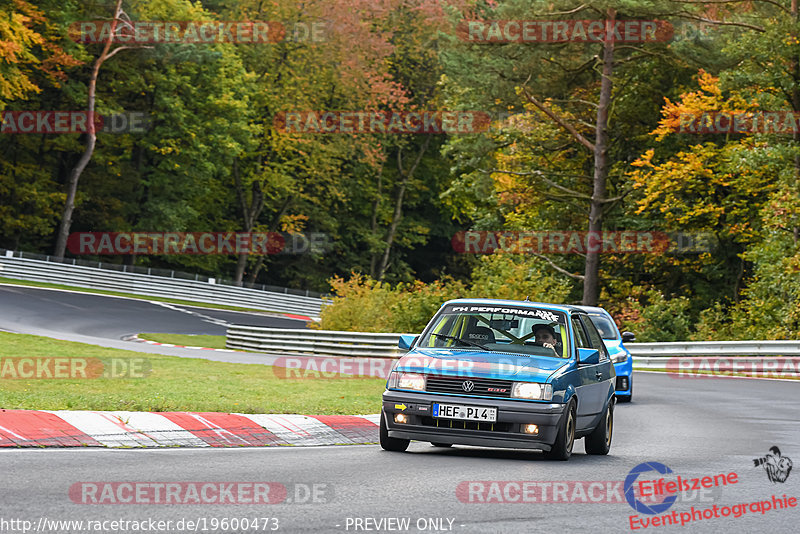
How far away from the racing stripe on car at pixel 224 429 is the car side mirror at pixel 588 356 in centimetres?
322

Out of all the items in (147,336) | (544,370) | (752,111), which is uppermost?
(752,111)

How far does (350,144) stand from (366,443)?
5964 cm

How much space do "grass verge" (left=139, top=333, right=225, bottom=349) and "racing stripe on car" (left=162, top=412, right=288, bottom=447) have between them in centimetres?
2177

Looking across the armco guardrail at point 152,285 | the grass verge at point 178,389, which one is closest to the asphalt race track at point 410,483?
the grass verge at point 178,389

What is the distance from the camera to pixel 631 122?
46188 mm

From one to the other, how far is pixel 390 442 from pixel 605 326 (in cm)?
1084

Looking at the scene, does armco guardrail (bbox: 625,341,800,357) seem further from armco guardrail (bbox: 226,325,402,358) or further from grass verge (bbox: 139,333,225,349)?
grass verge (bbox: 139,333,225,349)

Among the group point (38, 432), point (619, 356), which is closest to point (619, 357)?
point (619, 356)

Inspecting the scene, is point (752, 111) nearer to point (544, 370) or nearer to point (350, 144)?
point (544, 370)

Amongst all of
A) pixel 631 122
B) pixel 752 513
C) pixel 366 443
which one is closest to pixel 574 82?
pixel 631 122

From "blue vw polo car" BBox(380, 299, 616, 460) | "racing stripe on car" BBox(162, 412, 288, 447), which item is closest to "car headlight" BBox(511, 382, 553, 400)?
"blue vw polo car" BBox(380, 299, 616, 460)

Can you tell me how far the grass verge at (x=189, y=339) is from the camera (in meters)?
34.7

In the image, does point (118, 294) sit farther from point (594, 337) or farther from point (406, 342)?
point (406, 342)

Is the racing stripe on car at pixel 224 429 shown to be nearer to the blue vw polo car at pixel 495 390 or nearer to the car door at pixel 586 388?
the blue vw polo car at pixel 495 390
